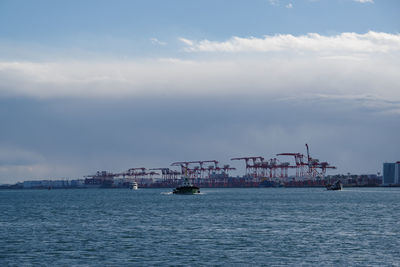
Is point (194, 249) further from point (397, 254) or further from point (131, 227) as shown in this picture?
point (131, 227)

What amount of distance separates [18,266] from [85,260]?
4.34 meters

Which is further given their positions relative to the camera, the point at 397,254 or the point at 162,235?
the point at 162,235

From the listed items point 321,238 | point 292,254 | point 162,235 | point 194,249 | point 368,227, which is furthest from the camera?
point 368,227

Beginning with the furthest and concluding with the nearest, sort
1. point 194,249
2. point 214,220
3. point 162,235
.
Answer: point 214,220 < point 162,235 < point 194,249

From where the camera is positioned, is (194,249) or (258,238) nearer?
(194,249)

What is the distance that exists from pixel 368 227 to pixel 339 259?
73.5 feet

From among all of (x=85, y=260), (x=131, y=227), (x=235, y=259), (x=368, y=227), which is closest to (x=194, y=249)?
(x=235, y=259)

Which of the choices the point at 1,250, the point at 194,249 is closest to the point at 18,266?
the point at 1,250

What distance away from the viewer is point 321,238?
4741 centimetres

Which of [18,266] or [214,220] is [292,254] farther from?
[214,220]

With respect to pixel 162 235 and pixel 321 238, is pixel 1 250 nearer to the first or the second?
pixel 162 235

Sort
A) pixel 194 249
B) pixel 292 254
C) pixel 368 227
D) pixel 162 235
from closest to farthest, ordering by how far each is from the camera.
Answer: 1. pixel 292 254
2. pixel 194 249
3. pixel 162 235
4. pixel 368 227

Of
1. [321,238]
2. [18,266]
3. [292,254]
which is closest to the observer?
[18,266]

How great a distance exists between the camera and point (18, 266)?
35.2 metres
